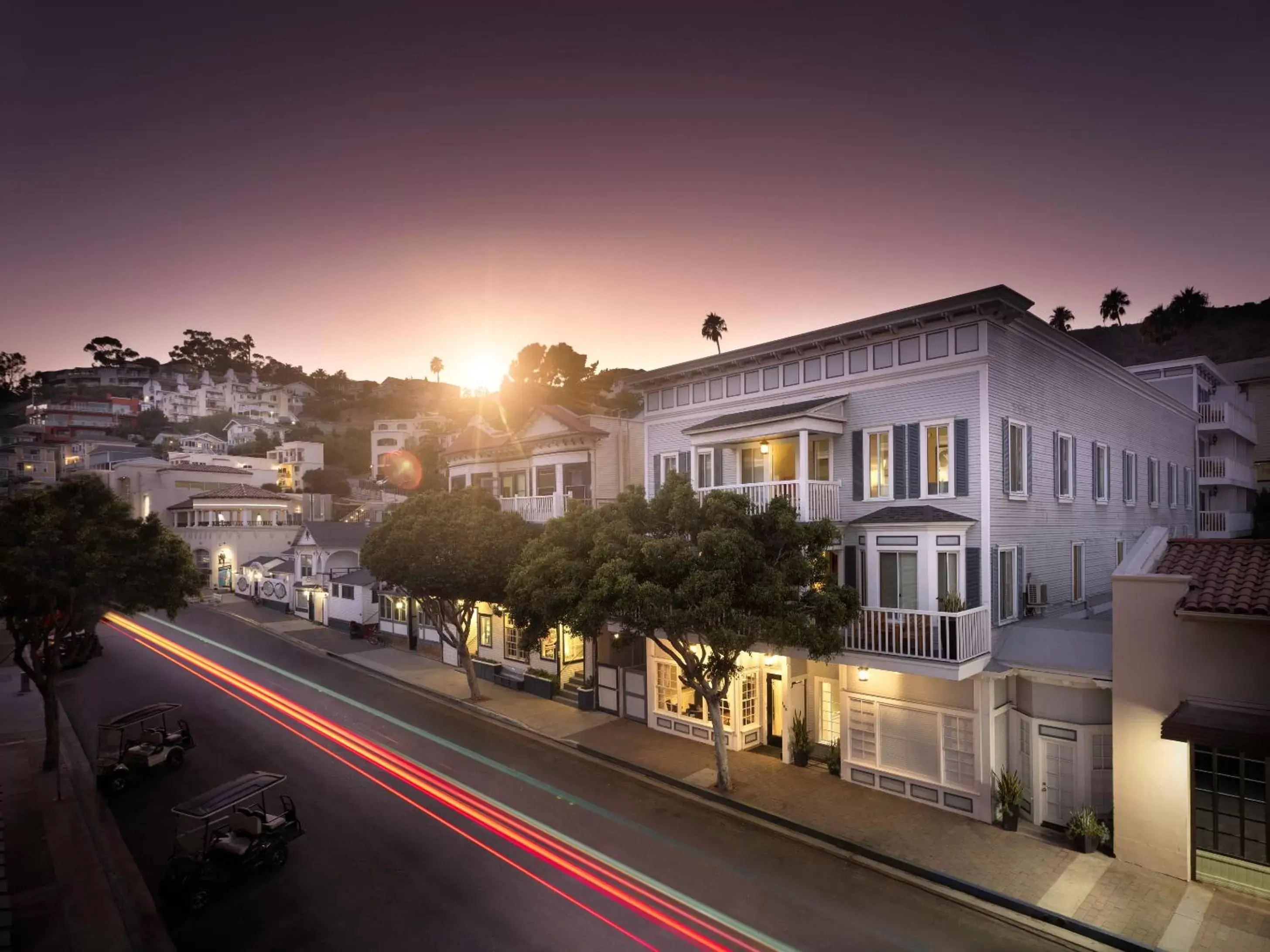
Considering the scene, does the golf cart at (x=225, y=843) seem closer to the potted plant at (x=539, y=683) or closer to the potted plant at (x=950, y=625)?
the potted plant at (x=539, y=683)

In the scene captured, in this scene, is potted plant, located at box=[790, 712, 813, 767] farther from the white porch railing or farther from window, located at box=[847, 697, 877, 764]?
the white porch railing

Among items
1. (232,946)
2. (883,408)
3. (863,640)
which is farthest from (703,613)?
(232,946)

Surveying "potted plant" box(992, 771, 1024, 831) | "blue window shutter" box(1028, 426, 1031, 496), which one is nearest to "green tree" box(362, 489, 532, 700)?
"potted plant" box(992, 771, 1024, 831)

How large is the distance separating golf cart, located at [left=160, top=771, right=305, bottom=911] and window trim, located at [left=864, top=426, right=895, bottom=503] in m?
15.5

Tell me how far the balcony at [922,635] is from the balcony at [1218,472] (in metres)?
26.9

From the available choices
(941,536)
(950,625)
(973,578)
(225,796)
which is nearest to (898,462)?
(941,536)

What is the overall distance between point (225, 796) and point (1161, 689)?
58.9 ft

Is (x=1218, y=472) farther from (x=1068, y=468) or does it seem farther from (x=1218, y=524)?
(x=1068, y=468)

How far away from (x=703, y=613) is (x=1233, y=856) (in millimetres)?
10298

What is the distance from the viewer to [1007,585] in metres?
17.0

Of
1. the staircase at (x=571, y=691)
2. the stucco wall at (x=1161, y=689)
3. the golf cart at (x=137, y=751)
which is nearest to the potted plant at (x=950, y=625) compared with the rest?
the stucco wall at (x=1161, y=689)

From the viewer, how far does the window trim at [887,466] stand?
58.1 feet

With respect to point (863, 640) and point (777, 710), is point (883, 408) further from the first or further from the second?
point (777, 710)

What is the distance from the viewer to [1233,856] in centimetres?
1201
